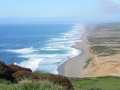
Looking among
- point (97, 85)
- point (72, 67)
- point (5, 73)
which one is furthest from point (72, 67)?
point (5, 73)

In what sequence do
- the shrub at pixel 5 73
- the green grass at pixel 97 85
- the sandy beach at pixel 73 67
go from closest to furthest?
the shrub at pixel 5 73, the green grass at pixel 97 85, the sandy beach at pixel 73 67

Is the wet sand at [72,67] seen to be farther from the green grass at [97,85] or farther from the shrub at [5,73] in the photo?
Result: the shrub at [5,73]

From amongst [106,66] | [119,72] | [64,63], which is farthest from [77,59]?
[119,72]

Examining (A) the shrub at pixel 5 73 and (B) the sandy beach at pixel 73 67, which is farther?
(B) the sandy beach at pixel 73 67

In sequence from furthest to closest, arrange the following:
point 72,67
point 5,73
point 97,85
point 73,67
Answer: point 73,67 → point 72,67 → point 97,85 → point 5,73

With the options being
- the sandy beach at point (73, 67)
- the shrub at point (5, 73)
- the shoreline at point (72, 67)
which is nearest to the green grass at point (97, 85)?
the shrub at point (5, 73)

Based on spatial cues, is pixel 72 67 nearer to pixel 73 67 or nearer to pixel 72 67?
pixel 72 67

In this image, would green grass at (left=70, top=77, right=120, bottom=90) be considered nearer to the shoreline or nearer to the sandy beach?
the shoreline

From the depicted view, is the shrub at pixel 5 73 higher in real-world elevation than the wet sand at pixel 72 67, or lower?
higher

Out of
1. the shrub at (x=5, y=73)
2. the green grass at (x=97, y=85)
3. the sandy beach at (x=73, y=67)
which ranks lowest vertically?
the sandy beach at (x=73, y=67)

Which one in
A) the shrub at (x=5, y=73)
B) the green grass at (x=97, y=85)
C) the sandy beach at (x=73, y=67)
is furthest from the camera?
the sandy beach at (x=73, y=67)

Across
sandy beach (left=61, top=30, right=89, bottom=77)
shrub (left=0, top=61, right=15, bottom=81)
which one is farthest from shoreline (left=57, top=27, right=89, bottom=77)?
shrub (left=0, top=61, right=15, bottom=81)

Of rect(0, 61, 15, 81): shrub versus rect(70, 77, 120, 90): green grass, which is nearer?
rect(0, 61, 15, 81): shrub
